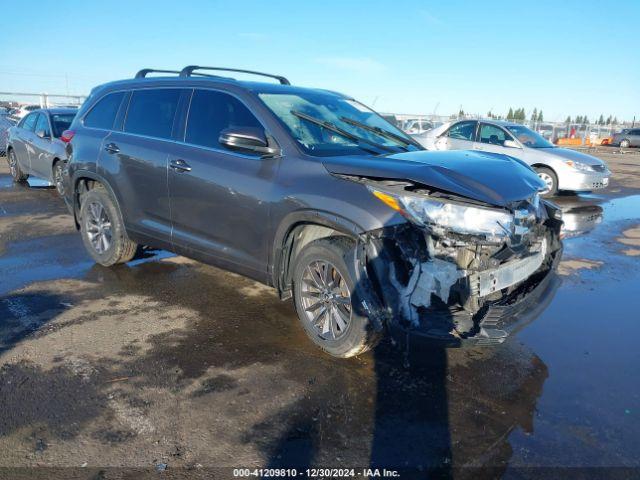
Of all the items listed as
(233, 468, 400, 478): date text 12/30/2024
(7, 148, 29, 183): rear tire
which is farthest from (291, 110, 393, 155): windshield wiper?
(7, 148, 29, 183): rear tire

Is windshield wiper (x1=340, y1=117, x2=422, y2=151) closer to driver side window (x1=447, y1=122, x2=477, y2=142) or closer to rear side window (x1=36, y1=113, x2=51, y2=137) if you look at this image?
rear side window (x1=36, y1=113, x2=51, y2=137)

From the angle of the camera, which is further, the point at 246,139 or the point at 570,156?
the point at 570,156

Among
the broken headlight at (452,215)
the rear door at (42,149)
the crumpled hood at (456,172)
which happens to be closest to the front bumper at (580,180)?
the crumpled hood at (456,172)

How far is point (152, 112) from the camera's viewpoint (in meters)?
4.89

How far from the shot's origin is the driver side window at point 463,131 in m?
11.9

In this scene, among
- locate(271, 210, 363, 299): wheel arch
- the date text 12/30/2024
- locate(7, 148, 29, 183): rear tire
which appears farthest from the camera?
locate(7, 148, 29, 183): rear tire

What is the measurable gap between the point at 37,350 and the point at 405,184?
2.90m

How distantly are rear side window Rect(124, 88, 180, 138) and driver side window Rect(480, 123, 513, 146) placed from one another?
8.79 m

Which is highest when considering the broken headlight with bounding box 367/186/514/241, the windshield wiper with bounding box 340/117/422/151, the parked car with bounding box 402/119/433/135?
the parked car with bounding box 402/119/433/135

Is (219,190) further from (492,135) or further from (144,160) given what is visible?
(492,135)

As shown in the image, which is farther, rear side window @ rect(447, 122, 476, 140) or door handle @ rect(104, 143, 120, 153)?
rear side window @ rect(447, 122, 476, 140)

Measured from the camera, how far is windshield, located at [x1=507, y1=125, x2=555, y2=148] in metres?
11.6

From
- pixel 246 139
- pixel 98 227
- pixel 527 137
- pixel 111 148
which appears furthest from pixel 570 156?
pixel 98 227

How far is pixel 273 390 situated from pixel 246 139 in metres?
1.78
